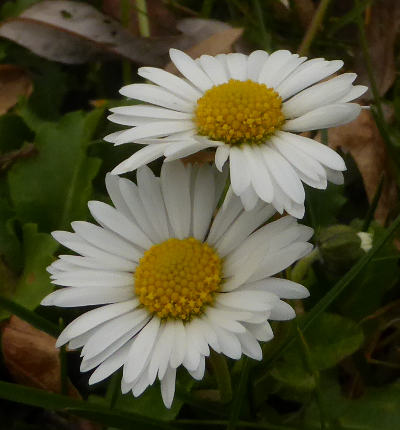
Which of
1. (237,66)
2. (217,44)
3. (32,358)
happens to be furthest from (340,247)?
(217,44)

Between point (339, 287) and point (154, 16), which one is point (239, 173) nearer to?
point (339, 287)

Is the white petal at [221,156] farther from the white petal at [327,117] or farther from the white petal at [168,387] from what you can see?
the white petal at [168,387]

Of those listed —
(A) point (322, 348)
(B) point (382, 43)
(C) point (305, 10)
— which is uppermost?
(C) point (305, 10)

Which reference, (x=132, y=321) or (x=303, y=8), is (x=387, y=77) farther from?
(x=132, y=321)

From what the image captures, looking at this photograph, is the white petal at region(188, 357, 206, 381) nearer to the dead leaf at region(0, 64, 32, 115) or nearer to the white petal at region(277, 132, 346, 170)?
the white petal at region(277, 132, 346, 170)

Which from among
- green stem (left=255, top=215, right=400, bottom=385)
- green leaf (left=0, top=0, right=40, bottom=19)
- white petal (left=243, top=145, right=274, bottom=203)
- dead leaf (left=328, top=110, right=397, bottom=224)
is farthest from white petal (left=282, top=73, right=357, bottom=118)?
green leaf (left=0, top=0, right=40, bottom=19)

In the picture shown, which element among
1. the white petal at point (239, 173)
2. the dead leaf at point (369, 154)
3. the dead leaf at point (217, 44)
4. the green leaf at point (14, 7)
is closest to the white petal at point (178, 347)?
the white petal at point (239, 173)
